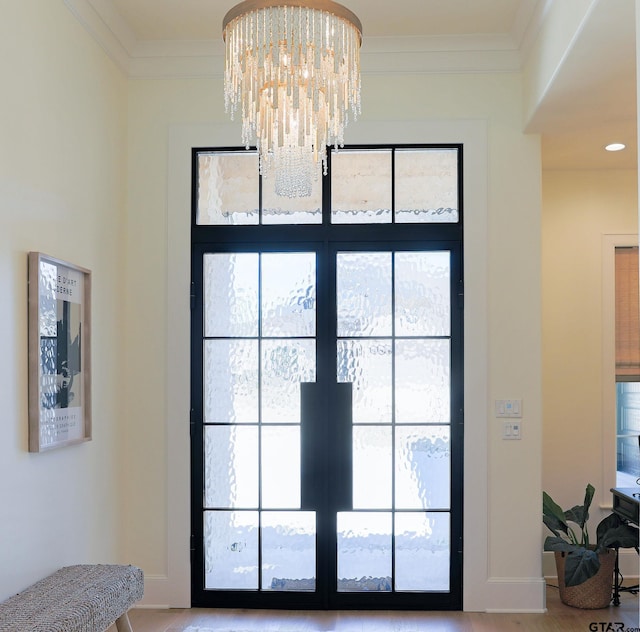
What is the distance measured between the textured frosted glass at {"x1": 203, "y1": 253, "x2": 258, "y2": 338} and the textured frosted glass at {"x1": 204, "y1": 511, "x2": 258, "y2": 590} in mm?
994

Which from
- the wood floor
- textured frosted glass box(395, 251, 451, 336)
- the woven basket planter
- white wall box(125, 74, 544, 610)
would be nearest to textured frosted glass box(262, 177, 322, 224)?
white wall box(125, 74, 544, 610)

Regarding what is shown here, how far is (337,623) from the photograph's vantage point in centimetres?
410

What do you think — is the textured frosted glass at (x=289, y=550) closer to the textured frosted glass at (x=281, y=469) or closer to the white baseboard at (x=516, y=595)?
the textured frosted glass at (x=281, y=469)

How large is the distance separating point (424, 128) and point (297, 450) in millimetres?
1875

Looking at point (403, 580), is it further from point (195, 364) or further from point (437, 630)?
point (195, 364)

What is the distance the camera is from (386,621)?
13.5 feet

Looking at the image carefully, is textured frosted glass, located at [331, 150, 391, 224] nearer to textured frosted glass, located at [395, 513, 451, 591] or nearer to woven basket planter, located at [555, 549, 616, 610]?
textured frosted glass, located at [395, 513, 451, 591]

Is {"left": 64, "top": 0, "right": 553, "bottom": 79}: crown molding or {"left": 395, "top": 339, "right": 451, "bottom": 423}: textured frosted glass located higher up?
{"left": 64, "top": 0, "right": 553, "bottom": 79}: crown molding

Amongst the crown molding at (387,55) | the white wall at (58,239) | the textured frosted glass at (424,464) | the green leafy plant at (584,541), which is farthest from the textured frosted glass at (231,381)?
the green leafy plant at (584,541)

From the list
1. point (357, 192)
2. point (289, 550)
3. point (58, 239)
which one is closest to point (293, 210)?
point (357, 192)

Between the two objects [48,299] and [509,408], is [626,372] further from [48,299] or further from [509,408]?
[48,299]

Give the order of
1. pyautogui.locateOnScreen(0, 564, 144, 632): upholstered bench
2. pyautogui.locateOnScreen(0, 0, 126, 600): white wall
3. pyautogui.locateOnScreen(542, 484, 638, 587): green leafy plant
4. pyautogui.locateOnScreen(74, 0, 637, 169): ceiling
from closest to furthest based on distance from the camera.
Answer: pyautogui.locateOnScreen(0, 564, 144, 632): upholstered bench → pyautogui.locateOnScreen(0, 0, 126, 600): white wall → pyautogui.locateOnScreen(74, 0, 637, 169): ceiling → pyautogui.locateOnScreen(542, 484, 638, 587): green leafy plant

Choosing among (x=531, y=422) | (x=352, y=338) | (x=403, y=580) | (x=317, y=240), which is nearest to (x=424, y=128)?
(x=317, y=240)

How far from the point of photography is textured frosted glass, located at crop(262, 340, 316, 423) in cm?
439
